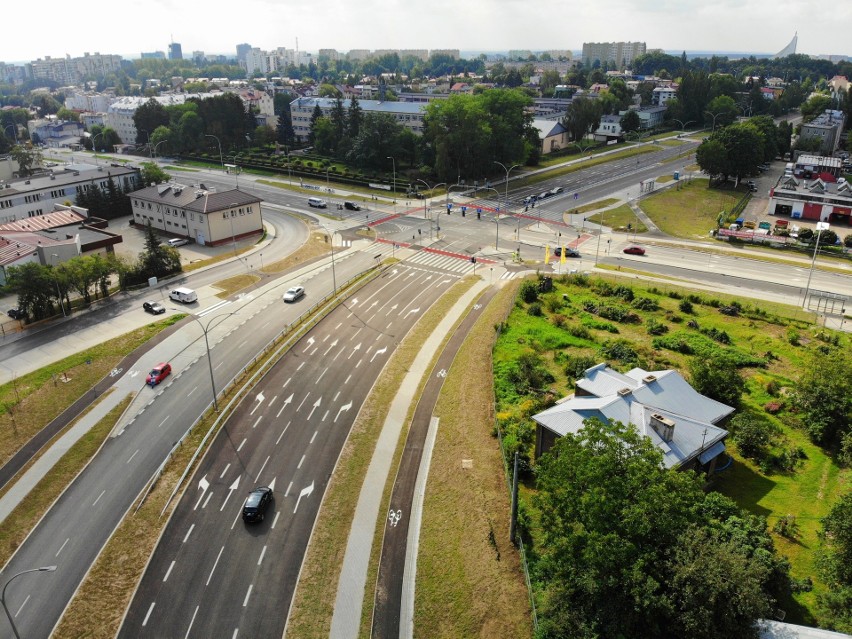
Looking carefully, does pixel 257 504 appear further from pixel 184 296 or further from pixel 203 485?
pixel 184 296

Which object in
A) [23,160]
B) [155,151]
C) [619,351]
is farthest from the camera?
[155,151]

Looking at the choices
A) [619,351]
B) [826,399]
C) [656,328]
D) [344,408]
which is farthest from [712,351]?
[344,408]

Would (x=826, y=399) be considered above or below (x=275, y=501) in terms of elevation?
above

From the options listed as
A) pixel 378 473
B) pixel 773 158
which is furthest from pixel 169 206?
pixel 773 158

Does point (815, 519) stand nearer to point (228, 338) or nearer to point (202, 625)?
point (202, 625)

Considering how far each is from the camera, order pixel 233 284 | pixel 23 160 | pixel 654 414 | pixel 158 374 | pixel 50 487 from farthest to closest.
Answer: pixel 23 160 < pixel 233 284 < pixel 158 374 < pixel 50 487 < pixel 654 414

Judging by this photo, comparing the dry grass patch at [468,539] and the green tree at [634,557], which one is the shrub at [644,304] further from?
the green tree at [634,557]

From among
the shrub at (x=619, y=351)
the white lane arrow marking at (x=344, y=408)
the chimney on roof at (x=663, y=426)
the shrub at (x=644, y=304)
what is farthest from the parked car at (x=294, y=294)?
the chimney on roof at (x=663, y=426)

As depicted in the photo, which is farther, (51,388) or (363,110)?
(363,110)
